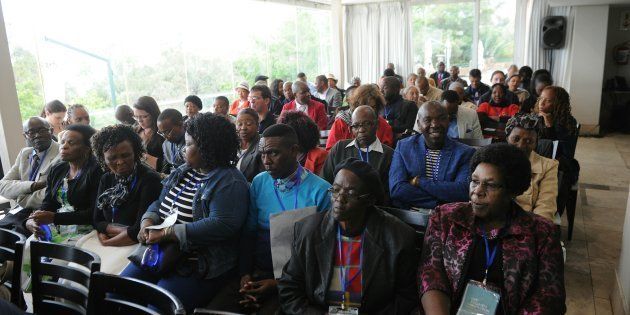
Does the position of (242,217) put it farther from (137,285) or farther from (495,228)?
(495,228)

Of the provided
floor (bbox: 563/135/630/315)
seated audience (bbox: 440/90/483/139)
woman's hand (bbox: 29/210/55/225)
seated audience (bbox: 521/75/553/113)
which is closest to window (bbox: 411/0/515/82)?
seated audience (bbox: 521/75/553/113)

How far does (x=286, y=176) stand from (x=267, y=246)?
0.36 meters

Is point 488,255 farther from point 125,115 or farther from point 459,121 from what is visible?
point 125,115

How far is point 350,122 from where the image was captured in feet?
13.0

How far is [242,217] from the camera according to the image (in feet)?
7.06

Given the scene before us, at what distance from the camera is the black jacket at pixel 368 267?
5.51ft

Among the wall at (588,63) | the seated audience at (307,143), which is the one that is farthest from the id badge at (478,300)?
the wall at (588,63)

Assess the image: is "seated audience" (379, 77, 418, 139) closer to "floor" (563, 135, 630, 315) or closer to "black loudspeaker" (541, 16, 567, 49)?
"floor" (563, 135, 630, 315)

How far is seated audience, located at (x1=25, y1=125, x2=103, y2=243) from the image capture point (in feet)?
8.77

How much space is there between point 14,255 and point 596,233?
4.37m

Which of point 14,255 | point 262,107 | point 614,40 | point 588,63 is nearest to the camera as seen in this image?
point 14,255

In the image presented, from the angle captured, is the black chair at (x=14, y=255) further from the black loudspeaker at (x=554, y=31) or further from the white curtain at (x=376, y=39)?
the white curtain at (x=376, y=39)

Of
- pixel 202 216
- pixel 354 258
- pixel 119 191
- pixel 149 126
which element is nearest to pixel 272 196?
pixel 202 216

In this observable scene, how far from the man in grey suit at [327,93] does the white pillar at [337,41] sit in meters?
3.79
